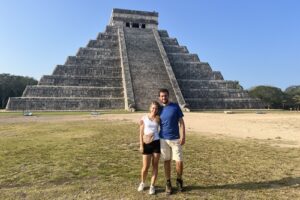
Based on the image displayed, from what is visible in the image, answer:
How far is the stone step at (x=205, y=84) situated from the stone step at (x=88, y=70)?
7.96m

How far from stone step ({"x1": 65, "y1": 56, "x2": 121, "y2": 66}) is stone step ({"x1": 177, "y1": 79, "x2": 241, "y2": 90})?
8550 millimetres

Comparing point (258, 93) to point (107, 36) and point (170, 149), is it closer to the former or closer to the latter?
point (107, 36)

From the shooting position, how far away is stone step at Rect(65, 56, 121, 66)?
3969cm

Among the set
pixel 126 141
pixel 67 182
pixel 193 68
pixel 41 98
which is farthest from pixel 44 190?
pixel 193 68

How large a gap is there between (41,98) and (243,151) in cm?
2893

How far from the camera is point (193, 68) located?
43812 mm

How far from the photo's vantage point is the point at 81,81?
1487 inches

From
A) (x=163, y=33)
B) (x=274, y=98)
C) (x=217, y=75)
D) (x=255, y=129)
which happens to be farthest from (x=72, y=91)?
(x=274, y=98)

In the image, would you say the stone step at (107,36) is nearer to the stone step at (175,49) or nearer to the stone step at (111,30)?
the stone step at (111,30)

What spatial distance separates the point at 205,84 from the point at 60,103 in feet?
59.1

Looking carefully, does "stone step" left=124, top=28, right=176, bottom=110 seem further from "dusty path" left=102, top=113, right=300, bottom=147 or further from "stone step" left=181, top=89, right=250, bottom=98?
"dusty path" left=102, top=113, right=300, bottom=147

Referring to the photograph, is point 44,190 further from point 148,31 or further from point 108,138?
point 148,31

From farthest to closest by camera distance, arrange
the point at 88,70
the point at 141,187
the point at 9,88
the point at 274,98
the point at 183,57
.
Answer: the point at 274,98 → the point at 9,88 → the point at 183,57 → the point at 88,70 → the point at 141,187

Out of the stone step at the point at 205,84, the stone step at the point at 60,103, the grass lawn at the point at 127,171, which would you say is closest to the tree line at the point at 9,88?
the stone step at the point at 60,103
